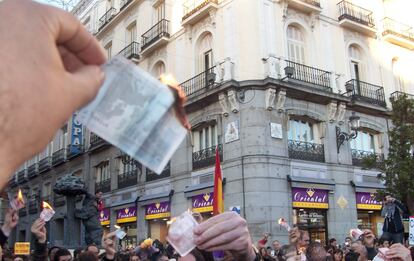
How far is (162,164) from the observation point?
4.83 ft

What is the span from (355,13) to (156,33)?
10.1m

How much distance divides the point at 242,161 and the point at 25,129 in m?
17.0

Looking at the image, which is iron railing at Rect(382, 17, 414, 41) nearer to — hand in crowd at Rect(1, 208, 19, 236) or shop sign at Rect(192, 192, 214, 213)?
shop sign at Rect(192, 192, 214, 213)

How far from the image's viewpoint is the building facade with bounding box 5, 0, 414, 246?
60.1 ft

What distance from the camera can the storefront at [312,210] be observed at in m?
18.4

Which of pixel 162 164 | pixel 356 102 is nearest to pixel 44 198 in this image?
pixel 356 102

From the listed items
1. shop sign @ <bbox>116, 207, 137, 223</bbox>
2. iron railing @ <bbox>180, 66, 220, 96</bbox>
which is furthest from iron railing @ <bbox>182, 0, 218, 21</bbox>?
shop sign @ <bbox>116, 207, 137, 223</bbox>

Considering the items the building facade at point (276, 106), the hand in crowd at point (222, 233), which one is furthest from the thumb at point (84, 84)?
the building facade at point (276, 106)

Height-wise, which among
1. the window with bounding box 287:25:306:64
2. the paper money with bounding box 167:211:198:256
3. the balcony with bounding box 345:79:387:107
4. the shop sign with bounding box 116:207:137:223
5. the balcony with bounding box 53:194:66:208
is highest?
the window with bounding box 287:25:306:64

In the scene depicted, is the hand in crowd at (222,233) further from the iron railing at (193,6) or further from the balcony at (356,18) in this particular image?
the balcony at (356,18)

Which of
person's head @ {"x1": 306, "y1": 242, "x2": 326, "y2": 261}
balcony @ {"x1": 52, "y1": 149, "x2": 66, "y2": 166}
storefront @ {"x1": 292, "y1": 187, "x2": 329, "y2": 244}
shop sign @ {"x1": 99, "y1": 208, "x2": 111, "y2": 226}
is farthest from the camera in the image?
balcony @ {"x1": 52, "y1": 149, "x2": 66, "y2": 166}

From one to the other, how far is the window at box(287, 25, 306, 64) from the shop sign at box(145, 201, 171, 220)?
880cm

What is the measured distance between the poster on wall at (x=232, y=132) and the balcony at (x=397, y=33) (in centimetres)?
1043

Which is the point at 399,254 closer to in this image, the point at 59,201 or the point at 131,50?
the point at 131,50
